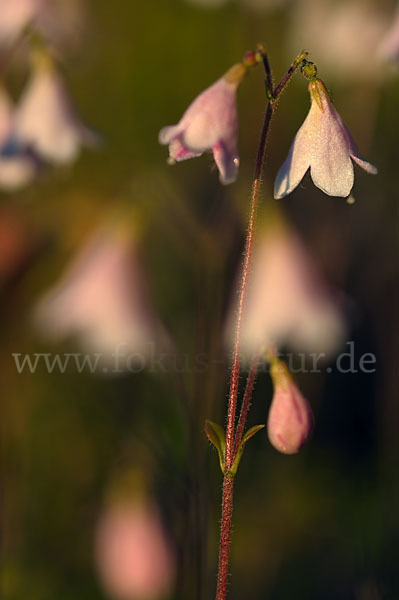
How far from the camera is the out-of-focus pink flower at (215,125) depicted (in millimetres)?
1373

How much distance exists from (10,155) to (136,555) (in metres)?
1.05

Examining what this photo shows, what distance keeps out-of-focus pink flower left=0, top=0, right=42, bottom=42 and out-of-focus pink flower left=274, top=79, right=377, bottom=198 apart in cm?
139

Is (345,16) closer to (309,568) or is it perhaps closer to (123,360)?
(123,360)

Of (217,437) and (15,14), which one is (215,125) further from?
(15,14)

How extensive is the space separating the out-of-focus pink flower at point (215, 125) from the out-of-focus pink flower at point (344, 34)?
6.35ft

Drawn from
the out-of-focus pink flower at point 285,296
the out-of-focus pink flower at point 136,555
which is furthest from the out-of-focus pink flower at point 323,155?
the out-of-focus pink flower at point 136,555

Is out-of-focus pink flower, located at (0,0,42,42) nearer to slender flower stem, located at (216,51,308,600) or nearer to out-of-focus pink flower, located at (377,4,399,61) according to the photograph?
out-of-focus pink flower, located at (377,4,399,61)

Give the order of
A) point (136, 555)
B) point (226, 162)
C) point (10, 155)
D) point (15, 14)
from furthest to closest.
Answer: point (15, 14) < point (10, 155) < point (136, 555) < point (226, 162)

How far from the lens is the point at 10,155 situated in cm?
216

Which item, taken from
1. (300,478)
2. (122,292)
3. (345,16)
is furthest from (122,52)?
(122,292)

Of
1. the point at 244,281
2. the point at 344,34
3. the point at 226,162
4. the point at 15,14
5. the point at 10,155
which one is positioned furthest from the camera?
the point at 344,34

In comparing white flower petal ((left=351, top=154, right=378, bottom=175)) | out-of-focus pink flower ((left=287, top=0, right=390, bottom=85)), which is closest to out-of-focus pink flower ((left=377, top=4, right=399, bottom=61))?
white flower petal ((left=351, top=154, right=378, bottom=175))

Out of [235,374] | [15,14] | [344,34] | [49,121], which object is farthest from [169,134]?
[344,34]

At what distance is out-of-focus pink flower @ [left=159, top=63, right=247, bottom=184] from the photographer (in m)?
1.37
